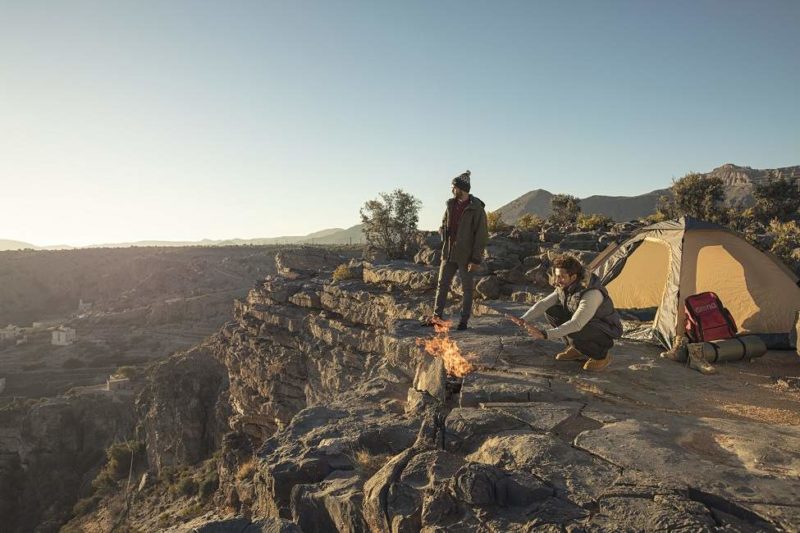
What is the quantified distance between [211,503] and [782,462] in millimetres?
20120

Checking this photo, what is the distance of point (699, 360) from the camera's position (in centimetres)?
757

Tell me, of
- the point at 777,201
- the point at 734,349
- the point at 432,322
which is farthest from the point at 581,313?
the point at 777,201

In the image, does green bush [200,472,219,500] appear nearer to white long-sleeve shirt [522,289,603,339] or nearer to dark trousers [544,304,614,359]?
dark trousers [544,304,614,359]

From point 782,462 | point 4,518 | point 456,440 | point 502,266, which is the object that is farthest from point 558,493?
point 4,518

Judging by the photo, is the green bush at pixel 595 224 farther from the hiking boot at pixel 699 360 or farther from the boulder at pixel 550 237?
the hiking boot at pixel 699 360

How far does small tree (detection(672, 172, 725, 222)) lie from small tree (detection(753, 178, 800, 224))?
3.76m

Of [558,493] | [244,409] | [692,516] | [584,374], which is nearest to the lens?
[692,516]

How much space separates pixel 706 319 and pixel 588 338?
3.28m

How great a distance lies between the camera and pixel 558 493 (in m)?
3.83

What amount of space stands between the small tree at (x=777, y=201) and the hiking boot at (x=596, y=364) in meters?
28.9

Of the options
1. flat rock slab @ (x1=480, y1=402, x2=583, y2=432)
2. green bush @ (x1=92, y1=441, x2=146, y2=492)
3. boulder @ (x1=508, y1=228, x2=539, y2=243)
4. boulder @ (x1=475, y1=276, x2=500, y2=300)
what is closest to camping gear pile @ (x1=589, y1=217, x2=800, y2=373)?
flat rock slab @ (x1=480, y1=402, x2=583, y2=432)

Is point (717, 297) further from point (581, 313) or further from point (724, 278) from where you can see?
point (581, 313)

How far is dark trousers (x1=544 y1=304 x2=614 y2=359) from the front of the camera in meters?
6.52

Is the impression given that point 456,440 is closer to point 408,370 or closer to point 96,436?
point 408,370
